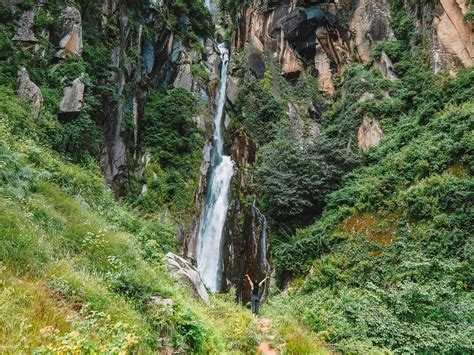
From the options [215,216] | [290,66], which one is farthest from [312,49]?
[215,216]

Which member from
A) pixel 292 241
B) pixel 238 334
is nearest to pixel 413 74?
pixel 292 241

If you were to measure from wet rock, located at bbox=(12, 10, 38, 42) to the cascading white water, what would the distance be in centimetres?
1191

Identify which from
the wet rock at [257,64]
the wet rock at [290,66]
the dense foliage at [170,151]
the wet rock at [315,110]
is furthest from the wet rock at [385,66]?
the dense foliage at [170,151]

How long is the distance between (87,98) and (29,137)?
3.68 metres

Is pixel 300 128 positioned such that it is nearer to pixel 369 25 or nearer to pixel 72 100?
pixel 369 25

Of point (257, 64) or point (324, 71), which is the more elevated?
point (257, 64)

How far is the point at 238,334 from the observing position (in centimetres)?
552

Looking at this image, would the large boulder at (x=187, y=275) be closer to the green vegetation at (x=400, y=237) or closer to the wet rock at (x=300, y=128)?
the green vegetation at (x=400, y=237)

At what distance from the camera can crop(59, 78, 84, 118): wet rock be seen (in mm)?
12234

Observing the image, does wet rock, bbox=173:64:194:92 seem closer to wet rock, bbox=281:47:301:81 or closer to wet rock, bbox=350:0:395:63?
wet rock, bbox=281:47:301:81

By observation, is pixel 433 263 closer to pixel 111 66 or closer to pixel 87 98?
pixel 87 98

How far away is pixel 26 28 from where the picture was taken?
12.2m

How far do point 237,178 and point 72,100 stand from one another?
10997 mm

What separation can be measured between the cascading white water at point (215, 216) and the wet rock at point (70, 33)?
416 inches
